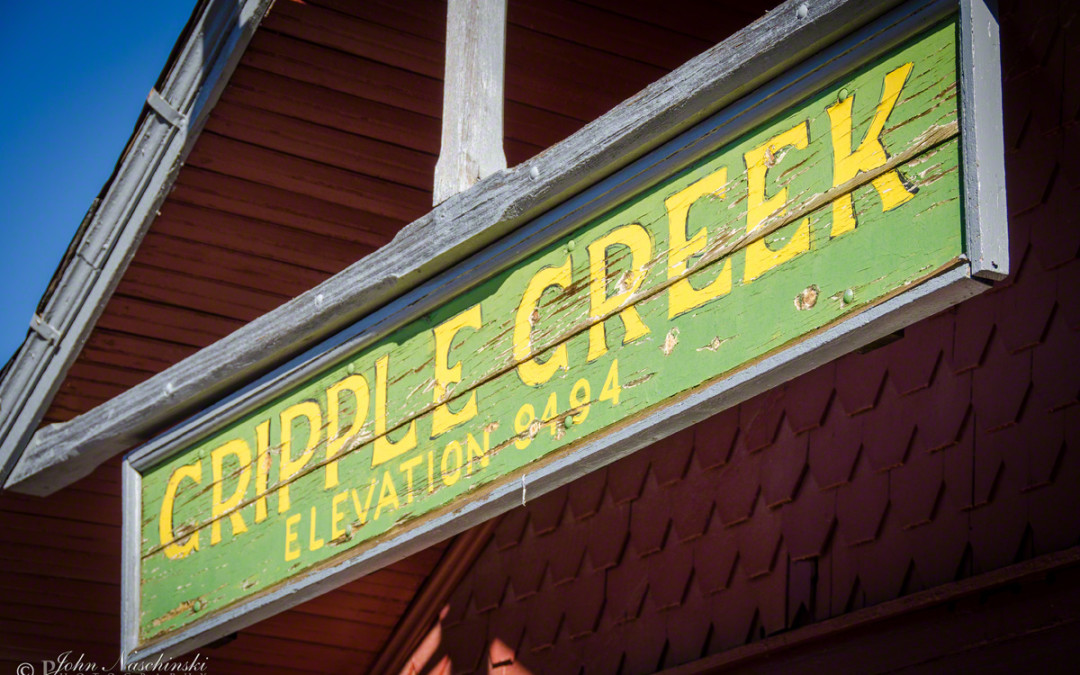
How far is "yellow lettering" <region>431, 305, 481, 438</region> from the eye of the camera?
3.16 meters

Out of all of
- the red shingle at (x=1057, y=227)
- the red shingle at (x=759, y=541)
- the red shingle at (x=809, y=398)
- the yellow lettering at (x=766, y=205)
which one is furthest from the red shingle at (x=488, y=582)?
the yellow lettering at (x=766, y=205)

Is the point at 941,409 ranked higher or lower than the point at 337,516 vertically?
higher

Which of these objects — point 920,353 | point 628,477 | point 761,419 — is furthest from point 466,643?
point 920,353

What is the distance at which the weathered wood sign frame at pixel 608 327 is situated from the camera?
2277 mm

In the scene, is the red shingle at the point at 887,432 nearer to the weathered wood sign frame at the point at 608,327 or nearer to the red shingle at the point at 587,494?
the red shingle at the point at 587,494

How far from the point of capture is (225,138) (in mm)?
4688

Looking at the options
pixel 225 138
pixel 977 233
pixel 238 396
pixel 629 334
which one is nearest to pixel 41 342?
pixel 225 138

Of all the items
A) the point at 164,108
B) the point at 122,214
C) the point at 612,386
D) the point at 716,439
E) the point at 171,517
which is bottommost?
the point at 612,386

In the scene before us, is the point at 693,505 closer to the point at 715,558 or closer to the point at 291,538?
the point at 715,558

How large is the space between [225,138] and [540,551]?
219 cm

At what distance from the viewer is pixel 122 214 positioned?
15.4 feet

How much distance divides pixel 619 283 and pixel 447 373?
604 mm

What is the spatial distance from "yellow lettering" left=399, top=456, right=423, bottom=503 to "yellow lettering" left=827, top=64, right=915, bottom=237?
1.30 metres

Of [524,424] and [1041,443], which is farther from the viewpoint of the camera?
[1041,443]
